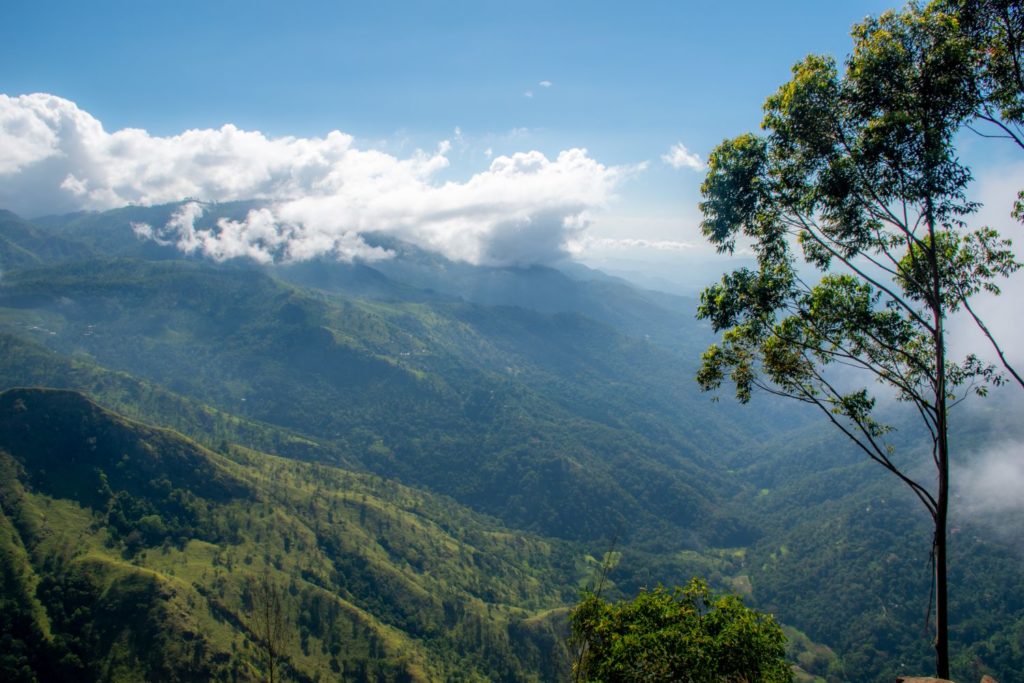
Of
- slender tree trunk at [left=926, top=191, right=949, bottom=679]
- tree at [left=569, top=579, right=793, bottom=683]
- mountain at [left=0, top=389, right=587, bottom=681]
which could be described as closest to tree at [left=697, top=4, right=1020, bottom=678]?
slender tree trunk at [left=926, top=191, right=949, bottom=679]

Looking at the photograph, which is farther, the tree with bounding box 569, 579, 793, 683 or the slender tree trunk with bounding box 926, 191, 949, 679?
the tree with bounding box 569, 579, 793, 683

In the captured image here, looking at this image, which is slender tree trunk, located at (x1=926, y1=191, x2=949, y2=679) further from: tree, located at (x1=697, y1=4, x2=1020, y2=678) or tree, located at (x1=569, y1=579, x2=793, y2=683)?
tree, located at (x1=569, y1=579, x2=793, y2=683)

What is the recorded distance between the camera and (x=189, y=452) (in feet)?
655

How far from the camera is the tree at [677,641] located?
65.0 ft

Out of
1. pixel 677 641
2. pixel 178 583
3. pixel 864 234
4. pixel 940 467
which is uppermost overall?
pixel 864 234

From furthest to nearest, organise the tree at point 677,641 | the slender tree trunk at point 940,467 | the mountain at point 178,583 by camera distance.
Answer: the mountain at point 178,583 < the tree at point 677,641 < the slender tree trunk at point 940,467

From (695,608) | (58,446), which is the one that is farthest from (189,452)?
(695,608)

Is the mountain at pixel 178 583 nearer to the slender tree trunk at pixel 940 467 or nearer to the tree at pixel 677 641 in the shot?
the tree at pixel 677 641

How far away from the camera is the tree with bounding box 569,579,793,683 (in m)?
19.8

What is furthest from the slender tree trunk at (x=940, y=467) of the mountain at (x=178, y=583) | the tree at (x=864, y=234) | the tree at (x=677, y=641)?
the mountain at (x=178, y=583)

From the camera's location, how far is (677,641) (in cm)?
2095

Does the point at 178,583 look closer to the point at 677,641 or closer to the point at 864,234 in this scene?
the point at 677,641

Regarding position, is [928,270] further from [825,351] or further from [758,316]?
[758,316]

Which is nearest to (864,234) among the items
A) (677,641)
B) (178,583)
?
(677,641)
